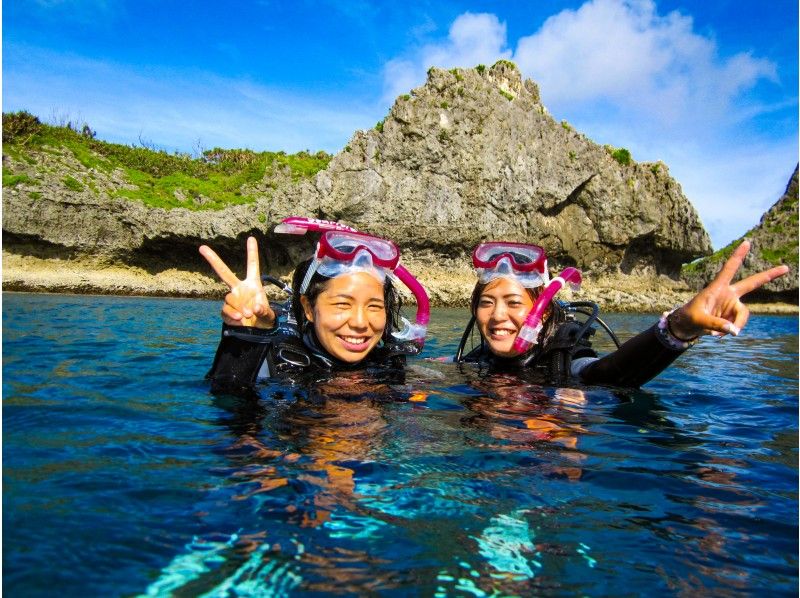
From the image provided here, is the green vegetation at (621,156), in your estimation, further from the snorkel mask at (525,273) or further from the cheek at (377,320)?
the cheek at (377,320)

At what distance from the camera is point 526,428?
308cm

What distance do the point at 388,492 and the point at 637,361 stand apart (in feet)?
6.22

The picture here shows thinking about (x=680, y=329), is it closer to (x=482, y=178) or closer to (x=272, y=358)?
(x=272, y=358)

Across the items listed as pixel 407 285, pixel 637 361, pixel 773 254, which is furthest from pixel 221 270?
pixel 773 254

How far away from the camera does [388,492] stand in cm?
207

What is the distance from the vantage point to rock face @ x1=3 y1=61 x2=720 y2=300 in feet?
77.2

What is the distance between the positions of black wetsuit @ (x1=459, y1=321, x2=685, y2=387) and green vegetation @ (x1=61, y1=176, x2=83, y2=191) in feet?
78.7

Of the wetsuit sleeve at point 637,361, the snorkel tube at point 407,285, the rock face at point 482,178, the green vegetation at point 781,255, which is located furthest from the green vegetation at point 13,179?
the green vegetation at point 781,255

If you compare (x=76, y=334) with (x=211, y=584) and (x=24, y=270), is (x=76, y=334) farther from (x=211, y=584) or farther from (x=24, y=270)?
(x=24, y=270)

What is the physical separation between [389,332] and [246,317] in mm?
1542

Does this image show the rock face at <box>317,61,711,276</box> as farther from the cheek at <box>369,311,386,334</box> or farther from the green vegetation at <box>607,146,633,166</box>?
the cheek at <box>369,311,386,334</box>

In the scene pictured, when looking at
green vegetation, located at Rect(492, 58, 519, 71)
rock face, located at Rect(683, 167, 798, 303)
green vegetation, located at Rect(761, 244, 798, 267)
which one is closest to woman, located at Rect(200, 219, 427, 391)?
green vegetation, located at Rect(492, 58, 519, 71)

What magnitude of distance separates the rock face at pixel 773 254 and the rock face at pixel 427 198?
46.1ft

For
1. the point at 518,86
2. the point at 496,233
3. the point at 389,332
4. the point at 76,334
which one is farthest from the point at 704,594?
the point at 518,86
